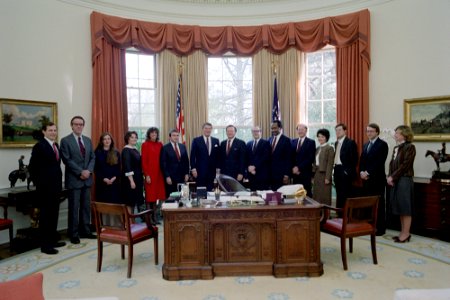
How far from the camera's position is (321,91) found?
290 inches

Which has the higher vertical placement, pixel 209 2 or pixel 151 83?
→ pixel 209 2

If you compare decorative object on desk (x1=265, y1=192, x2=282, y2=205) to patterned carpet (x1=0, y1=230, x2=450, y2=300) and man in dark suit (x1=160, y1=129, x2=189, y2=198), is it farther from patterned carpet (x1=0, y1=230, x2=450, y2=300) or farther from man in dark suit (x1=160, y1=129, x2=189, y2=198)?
man in dark suit (x1=160, y1=129, x2=189, y2=198)

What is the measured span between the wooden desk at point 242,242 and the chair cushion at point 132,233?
0.36m

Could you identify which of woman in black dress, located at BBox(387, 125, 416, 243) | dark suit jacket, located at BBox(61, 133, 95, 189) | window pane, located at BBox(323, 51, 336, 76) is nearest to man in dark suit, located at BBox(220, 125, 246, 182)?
dark suit jacket, located at BBox(61, 133, 95, 189)

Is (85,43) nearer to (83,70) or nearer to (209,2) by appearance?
(83,70)

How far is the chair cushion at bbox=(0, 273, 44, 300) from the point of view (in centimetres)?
186

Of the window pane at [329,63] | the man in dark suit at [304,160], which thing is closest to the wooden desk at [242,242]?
the man in dark suit at [304,160]

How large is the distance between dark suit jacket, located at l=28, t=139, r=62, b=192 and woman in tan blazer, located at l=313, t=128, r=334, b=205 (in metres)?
3.89

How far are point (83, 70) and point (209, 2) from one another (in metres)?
2.89

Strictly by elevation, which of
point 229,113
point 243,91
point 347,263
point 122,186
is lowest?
point 347,263

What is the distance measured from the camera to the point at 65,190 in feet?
17.3

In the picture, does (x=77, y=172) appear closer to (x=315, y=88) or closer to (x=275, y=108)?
(x=275, y=108)

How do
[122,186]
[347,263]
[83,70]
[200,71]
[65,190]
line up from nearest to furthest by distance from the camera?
[347,263] → [65,190] → [122,186] → [83,70] → [200,71]

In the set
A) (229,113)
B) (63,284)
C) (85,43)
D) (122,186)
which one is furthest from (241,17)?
(63,284)
